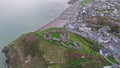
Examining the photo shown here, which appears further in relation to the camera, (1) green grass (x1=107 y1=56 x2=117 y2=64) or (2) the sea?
(2) the sea

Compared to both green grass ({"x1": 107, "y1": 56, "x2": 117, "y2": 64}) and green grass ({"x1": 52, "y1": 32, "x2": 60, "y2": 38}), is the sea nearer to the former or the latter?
green grass ({"x1": 52, "y1": 32, "x2": 60, "y2": 38})

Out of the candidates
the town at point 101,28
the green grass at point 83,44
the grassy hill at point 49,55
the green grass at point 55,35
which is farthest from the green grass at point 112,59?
the green grass at point 55,35

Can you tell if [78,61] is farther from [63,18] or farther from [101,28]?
[63,18]

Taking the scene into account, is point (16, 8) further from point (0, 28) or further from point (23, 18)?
point (0, 28)

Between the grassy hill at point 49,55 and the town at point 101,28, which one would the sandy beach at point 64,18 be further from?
the grassy hill at point 49,55

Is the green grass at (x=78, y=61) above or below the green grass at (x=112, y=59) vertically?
above

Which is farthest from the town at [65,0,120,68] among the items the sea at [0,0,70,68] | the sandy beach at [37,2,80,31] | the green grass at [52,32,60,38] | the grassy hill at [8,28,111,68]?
the sea at [0,0,70,68]

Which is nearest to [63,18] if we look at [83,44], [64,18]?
[64,18]
